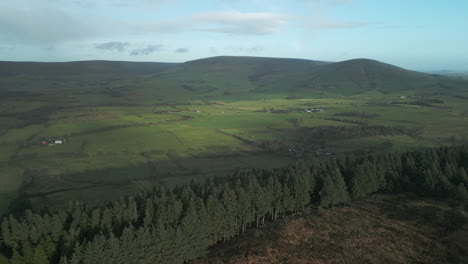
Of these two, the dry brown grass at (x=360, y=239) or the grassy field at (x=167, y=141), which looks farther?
the grassy field at (x=167, y=141)

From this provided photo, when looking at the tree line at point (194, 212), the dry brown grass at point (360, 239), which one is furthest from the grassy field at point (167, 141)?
the dry brown grass at point (360, 239)

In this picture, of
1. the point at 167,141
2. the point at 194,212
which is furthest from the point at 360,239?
the point at 167,141

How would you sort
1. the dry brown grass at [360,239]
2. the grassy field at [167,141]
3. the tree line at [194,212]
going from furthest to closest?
1. the grassy field at [167,141]
2. the dry brown grass at [360,239]
3. the tree line at [194,212]

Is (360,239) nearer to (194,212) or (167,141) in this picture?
(194,212)

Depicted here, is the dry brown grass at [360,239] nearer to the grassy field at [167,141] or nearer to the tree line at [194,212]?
the tree line at [194,212]

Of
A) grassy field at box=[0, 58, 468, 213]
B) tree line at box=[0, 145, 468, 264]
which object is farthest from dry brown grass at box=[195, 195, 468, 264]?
grassy field at box=[0, 58, 468, 213]

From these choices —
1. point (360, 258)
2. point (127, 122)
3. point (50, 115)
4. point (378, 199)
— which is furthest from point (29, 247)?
point (50, 115)

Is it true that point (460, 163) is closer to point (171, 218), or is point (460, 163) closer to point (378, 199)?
point (378, 199)
